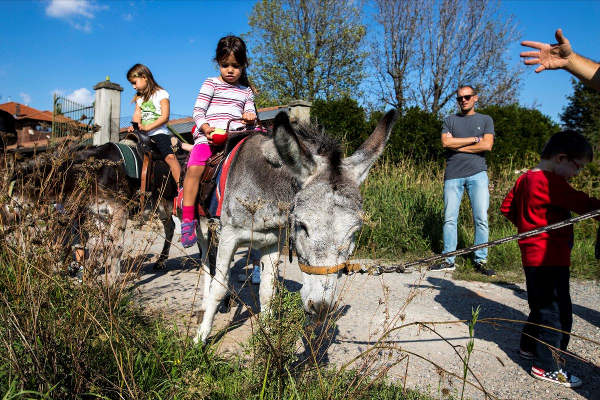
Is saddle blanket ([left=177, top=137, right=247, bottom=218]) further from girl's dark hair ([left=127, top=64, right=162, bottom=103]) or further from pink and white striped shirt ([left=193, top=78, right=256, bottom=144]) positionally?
girl's dark hair ([left=127, top=64, right=162, bottom=103])

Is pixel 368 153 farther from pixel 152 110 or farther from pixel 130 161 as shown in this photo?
pixel 152 110

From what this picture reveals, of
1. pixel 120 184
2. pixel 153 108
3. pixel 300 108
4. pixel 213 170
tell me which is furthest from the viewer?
pixel 300 108

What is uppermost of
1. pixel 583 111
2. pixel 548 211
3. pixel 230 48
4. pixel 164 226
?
pixel 583 111

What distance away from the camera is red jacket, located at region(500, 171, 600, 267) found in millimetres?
2928

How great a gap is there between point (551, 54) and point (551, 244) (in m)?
1.46

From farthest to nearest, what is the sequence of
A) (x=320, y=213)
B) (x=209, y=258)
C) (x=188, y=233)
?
(x=209, y=258) < (x=188, y=233) < (x=320, y=213)

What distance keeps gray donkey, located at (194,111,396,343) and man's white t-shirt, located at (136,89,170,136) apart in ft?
8.82

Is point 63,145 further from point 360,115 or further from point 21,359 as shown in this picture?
point 360,115

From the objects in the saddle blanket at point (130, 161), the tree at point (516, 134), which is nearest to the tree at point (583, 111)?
the tree at point (516, 134)

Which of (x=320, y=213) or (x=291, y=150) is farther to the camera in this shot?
(x=291, y=150)

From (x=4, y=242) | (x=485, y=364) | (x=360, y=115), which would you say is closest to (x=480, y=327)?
(x=485, y=364)

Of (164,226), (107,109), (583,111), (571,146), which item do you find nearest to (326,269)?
(571,146)

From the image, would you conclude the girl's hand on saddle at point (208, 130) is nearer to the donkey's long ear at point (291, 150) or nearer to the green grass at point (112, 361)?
the donkey's long ear at point (291, 150)

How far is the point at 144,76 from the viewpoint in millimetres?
5297
